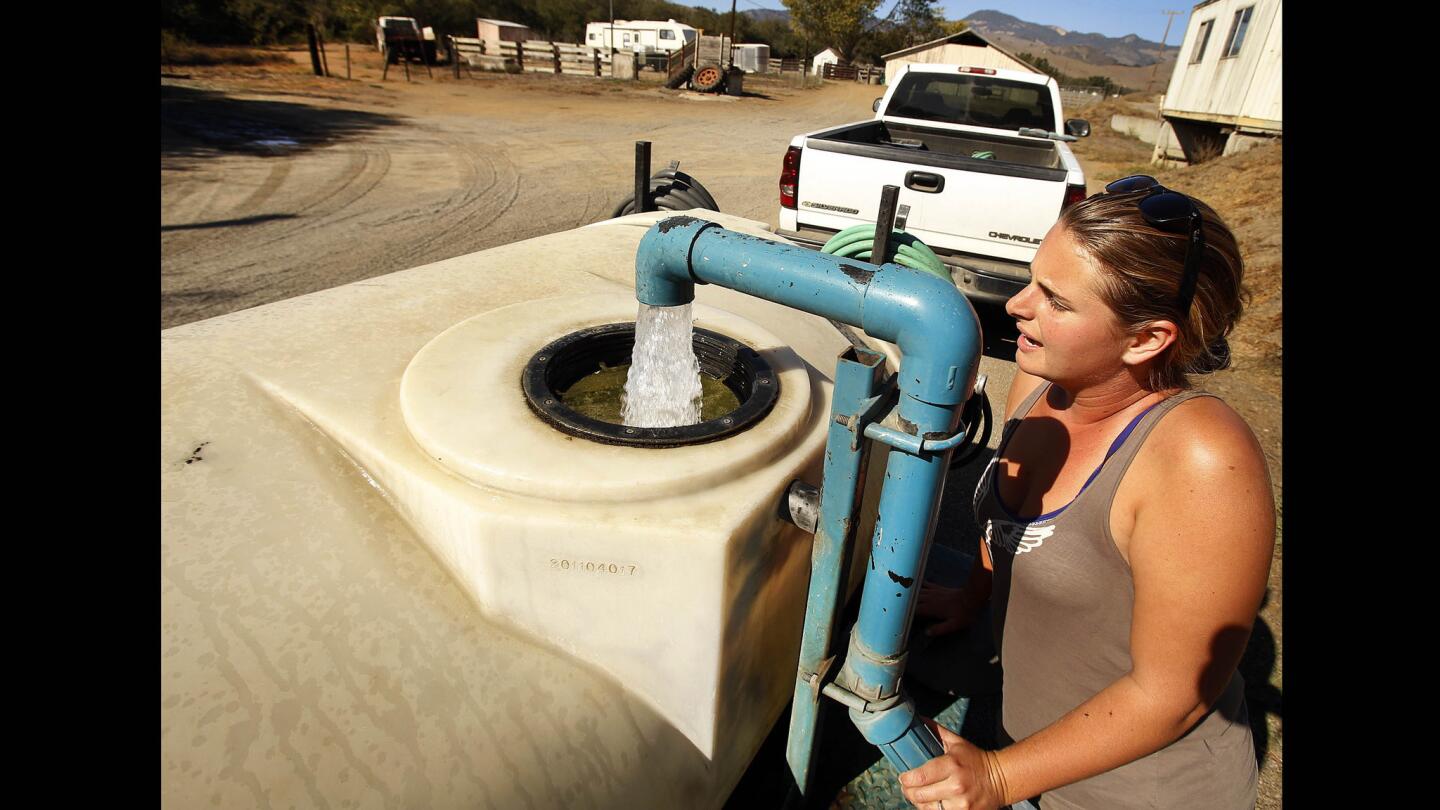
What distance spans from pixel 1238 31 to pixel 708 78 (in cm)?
1775

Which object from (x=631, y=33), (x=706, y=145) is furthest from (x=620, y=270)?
(x=631, y=33)

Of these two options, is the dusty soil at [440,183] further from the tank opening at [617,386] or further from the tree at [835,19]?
the tree at [835,19]

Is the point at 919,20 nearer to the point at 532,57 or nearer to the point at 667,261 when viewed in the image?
the point at 532,57

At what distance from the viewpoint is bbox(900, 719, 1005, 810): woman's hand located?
1266mm

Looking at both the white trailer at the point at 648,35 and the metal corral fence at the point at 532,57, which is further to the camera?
the white trailer at the point at 648,35

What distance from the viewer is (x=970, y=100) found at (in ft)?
23.8

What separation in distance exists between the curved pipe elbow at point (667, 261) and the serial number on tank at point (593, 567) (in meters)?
0.53

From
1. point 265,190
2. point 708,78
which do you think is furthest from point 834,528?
point 708,78

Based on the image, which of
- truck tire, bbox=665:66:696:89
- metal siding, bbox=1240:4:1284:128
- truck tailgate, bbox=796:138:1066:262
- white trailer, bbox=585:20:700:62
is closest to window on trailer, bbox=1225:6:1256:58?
metal siding, bbox=1240:4:1284:128

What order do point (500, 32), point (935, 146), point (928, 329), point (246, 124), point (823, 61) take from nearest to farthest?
point (928, 329), point (935, 146), point (246, 124), point (500, 32), point (823, 61)

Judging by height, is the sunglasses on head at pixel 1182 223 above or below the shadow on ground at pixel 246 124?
below

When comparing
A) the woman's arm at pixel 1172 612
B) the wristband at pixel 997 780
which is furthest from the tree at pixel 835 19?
the wristband at pixel 997 780

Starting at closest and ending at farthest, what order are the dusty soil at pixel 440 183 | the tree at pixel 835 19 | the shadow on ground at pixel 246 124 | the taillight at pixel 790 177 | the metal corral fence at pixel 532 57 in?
the taillight at pixel 790 177, the dusty soil at pixel 440 183, the shadow on ground at pixel 246 124, the metal corral fence at pixel 532 57, the tree at pixel 835 19

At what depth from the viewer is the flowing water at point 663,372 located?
1.61 metres
